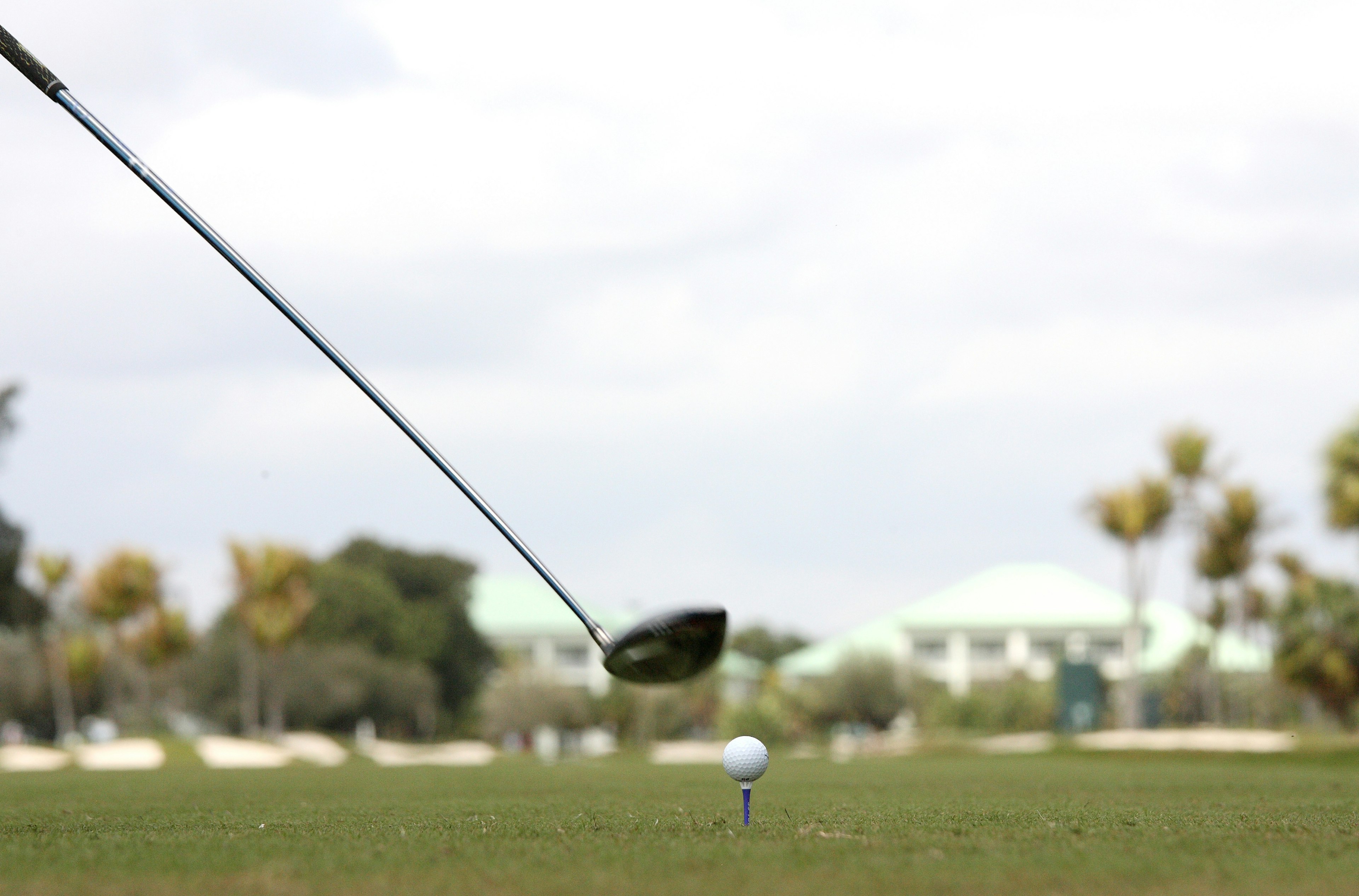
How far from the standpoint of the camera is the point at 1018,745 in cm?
4878

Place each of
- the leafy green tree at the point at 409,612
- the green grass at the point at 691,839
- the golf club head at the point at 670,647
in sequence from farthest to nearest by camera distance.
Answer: the leafy green tree at the point at 409,612 → the golf club head at the point at 670,647 → the green grass at the point at 691,839

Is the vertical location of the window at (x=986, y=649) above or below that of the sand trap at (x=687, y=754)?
above

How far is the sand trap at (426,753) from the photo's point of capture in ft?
162

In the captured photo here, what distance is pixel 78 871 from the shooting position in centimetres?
816

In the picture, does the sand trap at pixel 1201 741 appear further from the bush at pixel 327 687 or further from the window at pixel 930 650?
the window at pixel 930 650

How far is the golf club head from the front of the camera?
10047mm

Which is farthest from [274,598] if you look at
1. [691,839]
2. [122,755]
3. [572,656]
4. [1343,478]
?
[572,656]

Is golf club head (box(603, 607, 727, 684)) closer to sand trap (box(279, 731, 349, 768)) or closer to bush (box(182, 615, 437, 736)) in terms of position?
sand trap (box(279, 731, 349, 768))

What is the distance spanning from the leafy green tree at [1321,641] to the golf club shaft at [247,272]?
39.5 m

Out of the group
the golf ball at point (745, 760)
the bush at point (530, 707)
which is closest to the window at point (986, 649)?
the bush at point (530, 707)

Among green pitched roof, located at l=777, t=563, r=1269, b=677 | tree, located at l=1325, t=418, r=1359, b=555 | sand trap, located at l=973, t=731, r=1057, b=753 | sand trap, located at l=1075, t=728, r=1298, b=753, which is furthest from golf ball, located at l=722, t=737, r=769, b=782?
green pitched roof, located at l=777, t=563, r=1269, b=677

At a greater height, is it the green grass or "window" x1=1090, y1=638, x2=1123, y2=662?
"window" x1=1090, y1=638, x2=1123, y2=662

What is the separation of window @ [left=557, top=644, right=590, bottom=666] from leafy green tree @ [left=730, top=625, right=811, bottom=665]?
66.5ft

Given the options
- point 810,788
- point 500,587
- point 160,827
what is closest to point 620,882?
point 160,827
